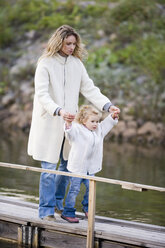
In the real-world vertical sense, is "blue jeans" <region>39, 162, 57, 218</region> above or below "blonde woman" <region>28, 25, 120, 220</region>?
below

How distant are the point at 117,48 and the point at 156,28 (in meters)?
1.44

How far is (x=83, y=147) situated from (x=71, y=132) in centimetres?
19

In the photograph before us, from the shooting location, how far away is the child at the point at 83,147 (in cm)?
487

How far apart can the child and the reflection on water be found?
185 centimetres

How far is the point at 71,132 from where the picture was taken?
479cm

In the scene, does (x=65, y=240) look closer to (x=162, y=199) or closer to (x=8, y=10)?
(x=162, y=199)

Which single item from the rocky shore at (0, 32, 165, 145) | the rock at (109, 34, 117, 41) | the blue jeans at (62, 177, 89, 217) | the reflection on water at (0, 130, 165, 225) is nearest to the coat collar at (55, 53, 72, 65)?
the blue jeans at (62, 177, 89, 217)

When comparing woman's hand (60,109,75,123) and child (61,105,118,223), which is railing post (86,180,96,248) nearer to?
child (61,105,118,223)

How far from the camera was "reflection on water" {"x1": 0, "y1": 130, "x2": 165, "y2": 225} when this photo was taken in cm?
712

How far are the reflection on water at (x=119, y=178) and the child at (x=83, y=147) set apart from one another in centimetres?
185

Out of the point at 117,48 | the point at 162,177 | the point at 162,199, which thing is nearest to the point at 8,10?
the point at 117,48

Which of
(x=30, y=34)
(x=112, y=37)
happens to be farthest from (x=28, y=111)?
(x=30, y=34)

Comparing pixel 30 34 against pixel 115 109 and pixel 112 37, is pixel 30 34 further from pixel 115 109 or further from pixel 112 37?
pixel 115 109

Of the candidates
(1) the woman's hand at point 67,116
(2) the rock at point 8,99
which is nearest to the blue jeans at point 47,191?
(1) the woman's hand at point 67,116
